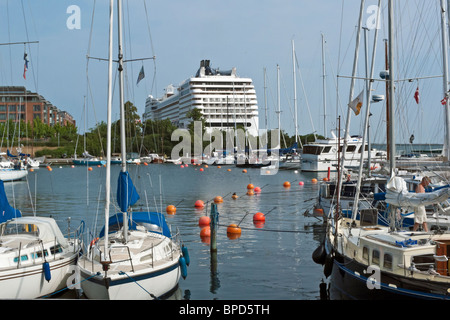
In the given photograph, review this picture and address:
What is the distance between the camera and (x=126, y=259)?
1612 cm

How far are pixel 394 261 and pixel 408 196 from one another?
11.4ft

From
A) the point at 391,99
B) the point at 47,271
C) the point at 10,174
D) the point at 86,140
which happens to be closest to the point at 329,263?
the point at 391,99

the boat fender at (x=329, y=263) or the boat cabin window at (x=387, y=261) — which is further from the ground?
the boat cabin window at (x=387, y=261)

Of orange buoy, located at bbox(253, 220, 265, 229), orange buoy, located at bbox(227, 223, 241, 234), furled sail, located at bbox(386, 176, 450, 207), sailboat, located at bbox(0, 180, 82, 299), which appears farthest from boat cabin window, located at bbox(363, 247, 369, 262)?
orange buoy, located at bbox(253, 220, 265, 229)

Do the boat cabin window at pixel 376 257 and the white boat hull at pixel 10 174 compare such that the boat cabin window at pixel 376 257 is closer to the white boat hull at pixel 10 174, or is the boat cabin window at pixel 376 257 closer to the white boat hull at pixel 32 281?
the white boat hull at pixel 32 281

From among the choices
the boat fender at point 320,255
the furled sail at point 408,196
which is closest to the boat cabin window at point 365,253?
the furled sail at point 408,196

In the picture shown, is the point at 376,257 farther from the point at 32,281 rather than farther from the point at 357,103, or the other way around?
the point at 32,281

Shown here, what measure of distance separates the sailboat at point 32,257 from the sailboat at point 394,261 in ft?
28.5

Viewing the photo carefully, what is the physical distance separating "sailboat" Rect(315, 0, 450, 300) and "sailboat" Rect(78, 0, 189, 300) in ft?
17.0

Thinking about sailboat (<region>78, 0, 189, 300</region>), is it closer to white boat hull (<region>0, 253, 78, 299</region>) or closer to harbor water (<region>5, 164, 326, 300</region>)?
white boat hull (<region>0, 253, 78, 299</region>)

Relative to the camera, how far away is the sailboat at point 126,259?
Answer: 15.1 metres

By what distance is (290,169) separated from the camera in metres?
91.6
